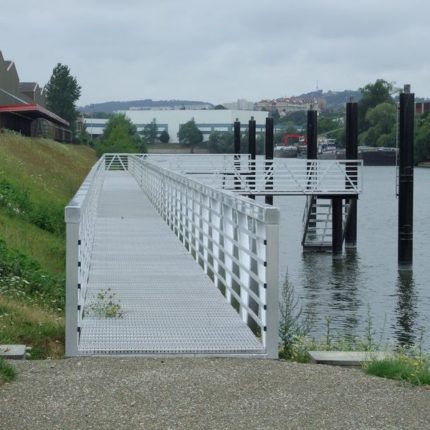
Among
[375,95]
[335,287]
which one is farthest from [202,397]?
[375,95]

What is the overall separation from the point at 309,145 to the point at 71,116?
97.3 m

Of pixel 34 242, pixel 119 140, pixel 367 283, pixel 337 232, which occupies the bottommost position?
pixel 367 283

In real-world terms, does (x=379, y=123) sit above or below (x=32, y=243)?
above

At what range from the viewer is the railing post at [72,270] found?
28.8ft

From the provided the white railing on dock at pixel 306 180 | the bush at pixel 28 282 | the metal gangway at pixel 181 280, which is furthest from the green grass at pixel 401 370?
the white railing on dock at pixel 306 180

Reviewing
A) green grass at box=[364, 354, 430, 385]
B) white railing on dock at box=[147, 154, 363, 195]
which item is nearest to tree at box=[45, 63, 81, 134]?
white railing on dock at box=[147, 154, 363, 195]

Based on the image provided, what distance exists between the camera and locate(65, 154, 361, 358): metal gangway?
889cm

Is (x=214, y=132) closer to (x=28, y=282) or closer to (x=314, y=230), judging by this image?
(x=314, y=230)

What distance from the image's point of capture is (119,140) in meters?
118

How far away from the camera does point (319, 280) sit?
3269cm

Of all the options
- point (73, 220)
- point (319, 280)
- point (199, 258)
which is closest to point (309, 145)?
point (319, 280)

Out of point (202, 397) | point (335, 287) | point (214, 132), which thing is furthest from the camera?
point (214, 132)

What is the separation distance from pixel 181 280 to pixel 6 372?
608 cm

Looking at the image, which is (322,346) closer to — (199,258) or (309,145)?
(199,258)
